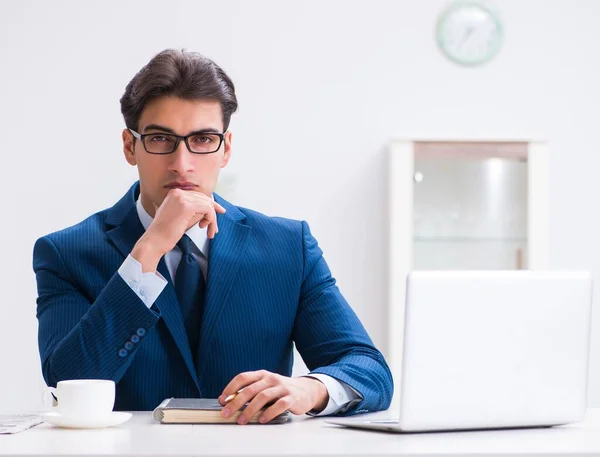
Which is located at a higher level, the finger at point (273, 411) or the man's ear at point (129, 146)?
the man's ear at point (129, 146)

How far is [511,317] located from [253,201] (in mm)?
3352

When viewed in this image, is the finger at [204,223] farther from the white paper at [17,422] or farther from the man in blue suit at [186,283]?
the white paper at [17,422]

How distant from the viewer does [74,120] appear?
479 centimetres

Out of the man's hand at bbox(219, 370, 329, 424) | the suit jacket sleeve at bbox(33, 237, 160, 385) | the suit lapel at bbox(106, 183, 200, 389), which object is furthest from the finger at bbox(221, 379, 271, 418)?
the suit lapel at bbox(106, 183, 200, 389)

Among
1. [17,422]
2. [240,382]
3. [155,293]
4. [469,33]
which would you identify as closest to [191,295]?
[155,293]

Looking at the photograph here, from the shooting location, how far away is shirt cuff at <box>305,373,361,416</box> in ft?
6.09

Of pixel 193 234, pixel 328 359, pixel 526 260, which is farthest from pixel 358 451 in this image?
pixel 526 260

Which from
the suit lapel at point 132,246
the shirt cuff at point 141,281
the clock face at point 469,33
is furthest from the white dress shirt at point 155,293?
the clock face at point 469,33

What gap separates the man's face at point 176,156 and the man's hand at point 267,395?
23.0 inches

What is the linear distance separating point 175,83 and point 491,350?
1.04 metres

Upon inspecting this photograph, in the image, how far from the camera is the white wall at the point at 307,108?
15.7ft

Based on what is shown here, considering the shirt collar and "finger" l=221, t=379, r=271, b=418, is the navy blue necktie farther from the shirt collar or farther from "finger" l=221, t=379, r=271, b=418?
"finger" l=221, t=379, r=271, b=418

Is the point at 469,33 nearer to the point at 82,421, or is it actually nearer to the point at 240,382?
the point at 240,382

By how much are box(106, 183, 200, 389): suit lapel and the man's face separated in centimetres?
7
